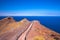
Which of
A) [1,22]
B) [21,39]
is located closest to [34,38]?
[21,39]

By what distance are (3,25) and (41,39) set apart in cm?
972

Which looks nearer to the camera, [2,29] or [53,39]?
[53,39]

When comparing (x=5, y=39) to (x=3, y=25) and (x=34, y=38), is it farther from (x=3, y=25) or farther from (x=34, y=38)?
(x=3, y=25)

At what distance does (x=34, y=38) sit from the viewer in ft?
38.9

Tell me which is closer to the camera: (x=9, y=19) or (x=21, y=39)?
(x=21, y=39)

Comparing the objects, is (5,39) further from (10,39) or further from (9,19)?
(9,19)

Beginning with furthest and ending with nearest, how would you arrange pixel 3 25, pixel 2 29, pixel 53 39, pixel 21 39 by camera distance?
pixel 3 25 < pixel 2 29 < pixel 53 39 < pixel 21 39

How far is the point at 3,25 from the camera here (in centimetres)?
1958

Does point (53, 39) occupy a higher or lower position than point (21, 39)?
lower

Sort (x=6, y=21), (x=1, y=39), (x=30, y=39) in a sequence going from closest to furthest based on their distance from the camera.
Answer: (x=30, y=39), (x=1, y=39), (x=6, y=21)

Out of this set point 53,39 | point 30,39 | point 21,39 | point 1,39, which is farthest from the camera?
point 53,39

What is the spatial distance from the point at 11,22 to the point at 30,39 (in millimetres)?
11284

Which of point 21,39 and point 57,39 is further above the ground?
point 21,39

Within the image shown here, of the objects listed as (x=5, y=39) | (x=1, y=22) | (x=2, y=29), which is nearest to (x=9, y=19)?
(x=1, y=22)
